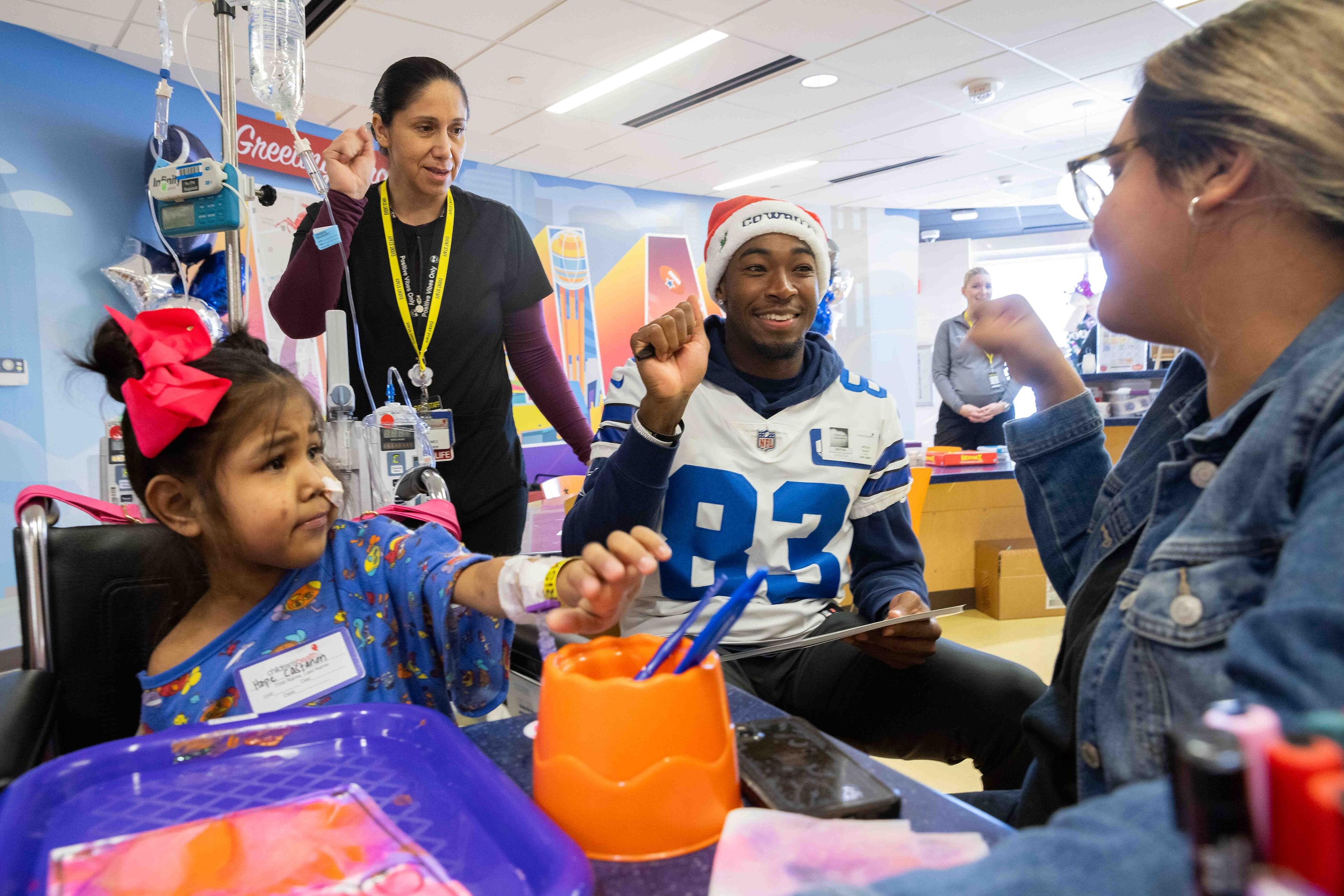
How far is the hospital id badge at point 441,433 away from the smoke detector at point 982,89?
4644mm

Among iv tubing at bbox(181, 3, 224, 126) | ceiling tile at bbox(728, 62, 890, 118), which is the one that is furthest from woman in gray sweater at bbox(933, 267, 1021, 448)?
iv tubing at bbox(181, 3, 224, 126)

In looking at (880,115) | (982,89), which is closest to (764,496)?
(982,89)

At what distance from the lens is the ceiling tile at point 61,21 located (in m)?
3.67

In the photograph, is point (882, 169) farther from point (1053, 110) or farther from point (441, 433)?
point (441, 433)

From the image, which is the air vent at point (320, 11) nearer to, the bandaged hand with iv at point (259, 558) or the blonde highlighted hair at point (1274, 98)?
the bandaged hand with iv at point (259, 558)

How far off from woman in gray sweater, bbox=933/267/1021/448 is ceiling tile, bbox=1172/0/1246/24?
1845 millimetres

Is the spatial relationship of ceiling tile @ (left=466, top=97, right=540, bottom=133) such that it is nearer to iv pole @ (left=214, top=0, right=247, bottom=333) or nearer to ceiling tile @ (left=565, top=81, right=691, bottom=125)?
ceiling tile @ (left=565, top=81, right=691, bottom=125)

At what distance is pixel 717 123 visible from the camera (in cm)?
579

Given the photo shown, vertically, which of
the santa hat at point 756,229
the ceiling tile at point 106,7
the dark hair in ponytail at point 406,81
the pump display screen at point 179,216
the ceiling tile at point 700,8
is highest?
the ceiling tile at point 700,8

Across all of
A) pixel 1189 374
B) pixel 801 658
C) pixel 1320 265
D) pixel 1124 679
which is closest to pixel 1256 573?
pixel 1124 679

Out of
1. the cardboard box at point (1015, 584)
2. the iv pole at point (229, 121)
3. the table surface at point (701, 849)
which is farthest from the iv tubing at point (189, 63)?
the cardboard box at point (1015, 584)

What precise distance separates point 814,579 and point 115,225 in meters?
4.32

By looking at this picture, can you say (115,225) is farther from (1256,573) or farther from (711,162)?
(1256,573)

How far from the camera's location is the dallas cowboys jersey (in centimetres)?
144
